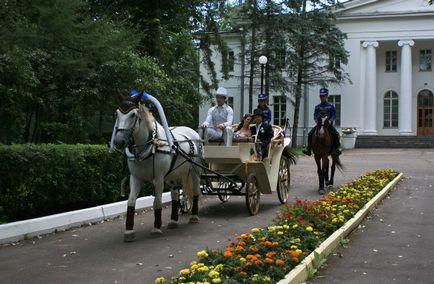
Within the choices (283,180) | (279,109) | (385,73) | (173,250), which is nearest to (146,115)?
(173,250)

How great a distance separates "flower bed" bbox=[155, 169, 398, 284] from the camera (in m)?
5.61

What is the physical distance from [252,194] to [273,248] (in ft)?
13.9

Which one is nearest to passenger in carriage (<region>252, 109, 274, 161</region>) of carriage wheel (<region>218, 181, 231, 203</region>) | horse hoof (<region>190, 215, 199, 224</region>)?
carriage wheel (<region>218, 181, 231, 203</region>)

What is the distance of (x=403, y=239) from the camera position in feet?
29.2

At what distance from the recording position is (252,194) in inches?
432

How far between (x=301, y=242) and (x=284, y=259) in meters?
1.05

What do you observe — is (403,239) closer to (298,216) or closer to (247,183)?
(298,216)

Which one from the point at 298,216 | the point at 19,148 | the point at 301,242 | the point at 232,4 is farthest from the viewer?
the point at 232,4

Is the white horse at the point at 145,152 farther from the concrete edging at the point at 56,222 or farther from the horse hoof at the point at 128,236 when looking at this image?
the concrete edging at the point at 56,222

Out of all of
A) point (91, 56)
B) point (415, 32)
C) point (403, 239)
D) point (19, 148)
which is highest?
point (415, 32)

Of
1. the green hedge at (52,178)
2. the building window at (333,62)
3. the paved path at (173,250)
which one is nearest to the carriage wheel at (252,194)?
the paved path at (173,250)

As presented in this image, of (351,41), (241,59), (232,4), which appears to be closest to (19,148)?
(232,4)

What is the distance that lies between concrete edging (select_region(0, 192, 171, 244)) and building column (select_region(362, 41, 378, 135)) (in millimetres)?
40560

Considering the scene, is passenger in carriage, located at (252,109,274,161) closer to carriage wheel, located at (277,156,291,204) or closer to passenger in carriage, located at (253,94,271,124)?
passenger in carriage, located at (253,94,271,124)
